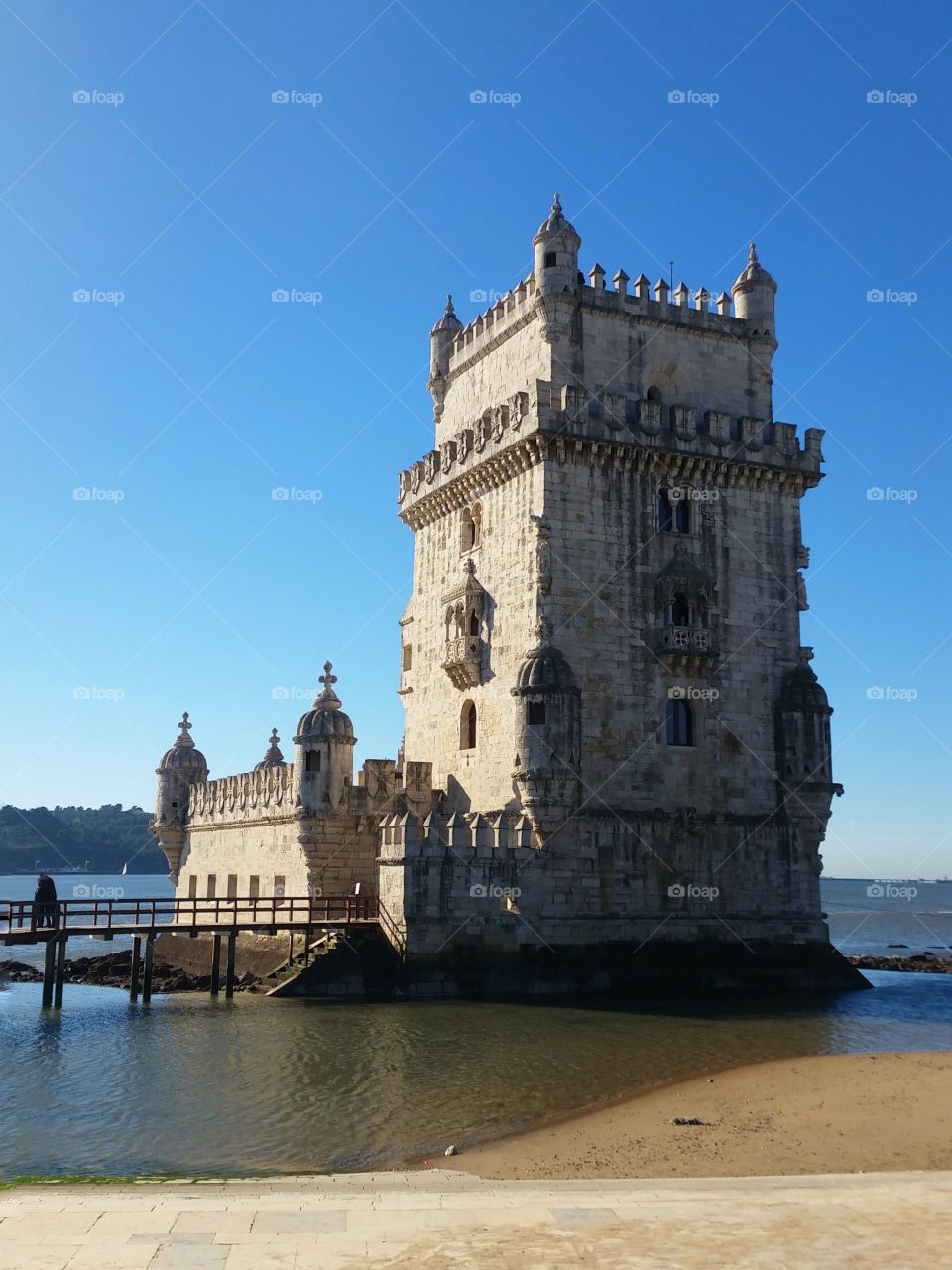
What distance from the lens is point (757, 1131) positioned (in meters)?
19.0

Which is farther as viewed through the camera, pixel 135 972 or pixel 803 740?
pixel 803 740

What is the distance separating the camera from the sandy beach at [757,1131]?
1677cm

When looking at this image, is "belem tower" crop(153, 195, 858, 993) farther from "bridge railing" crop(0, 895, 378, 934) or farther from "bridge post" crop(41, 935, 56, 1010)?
"bridge post" crop(41, 935, 56, 1010)

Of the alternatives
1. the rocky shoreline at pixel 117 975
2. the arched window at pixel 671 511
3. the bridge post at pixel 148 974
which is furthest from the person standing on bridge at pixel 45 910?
the arched window at pixel 671 511

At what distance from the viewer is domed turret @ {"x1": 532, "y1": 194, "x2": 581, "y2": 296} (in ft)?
120

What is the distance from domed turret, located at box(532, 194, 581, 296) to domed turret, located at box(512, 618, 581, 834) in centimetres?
1109

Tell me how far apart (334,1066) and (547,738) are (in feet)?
39.4

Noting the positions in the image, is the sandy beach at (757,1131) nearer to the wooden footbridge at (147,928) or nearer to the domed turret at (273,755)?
the wooden footbridge at (147,928)

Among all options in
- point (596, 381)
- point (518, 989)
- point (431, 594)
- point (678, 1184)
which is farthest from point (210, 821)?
point (678, 1184)

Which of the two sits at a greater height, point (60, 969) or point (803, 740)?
point (803, 740)

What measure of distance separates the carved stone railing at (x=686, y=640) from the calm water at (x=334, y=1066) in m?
9.93

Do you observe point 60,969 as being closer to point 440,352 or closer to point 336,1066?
point 336,1066

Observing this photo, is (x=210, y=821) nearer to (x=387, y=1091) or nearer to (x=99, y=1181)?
(x=387, y=1091)

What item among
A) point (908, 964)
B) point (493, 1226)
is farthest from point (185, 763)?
point (493, 1226)
